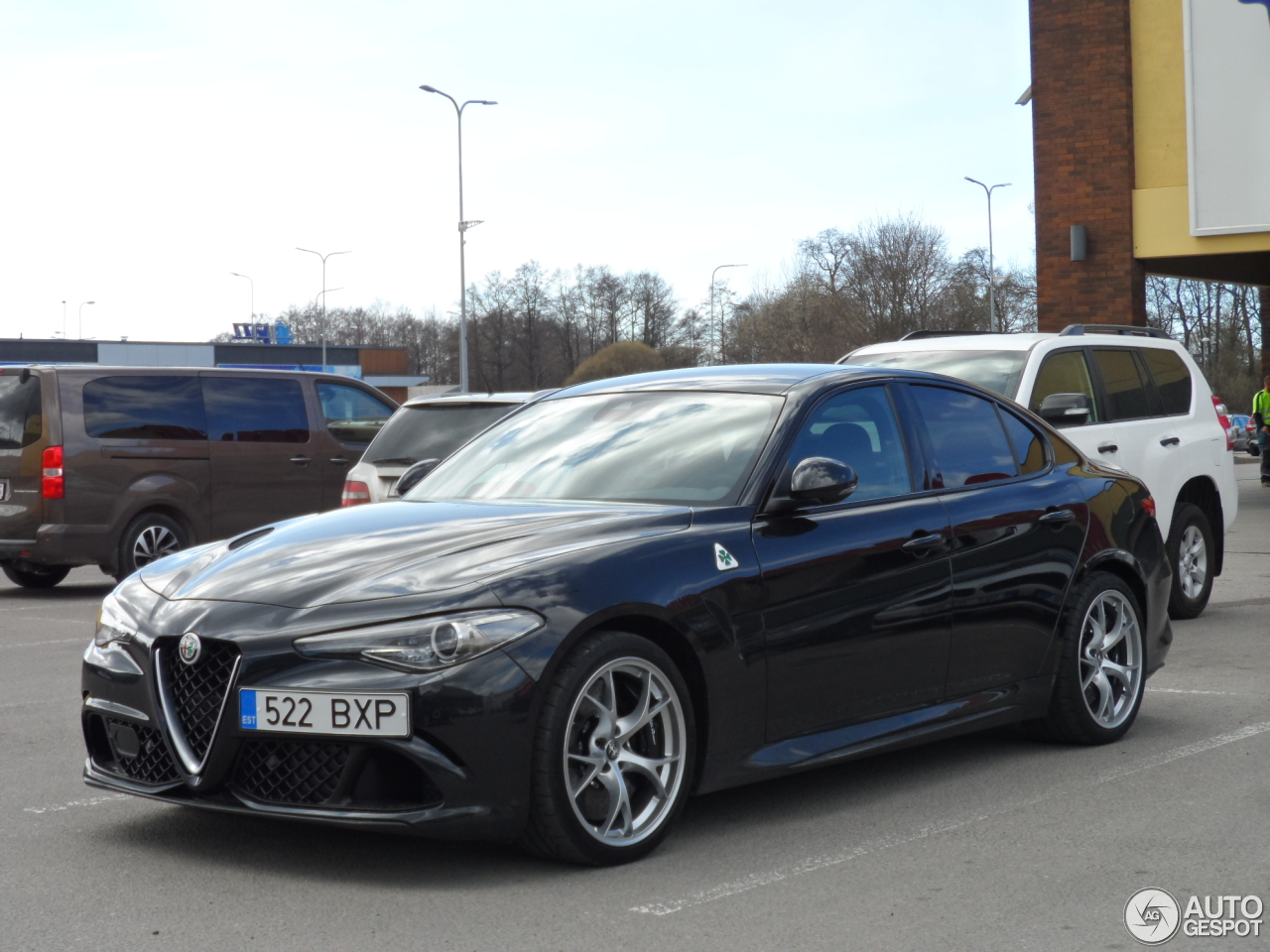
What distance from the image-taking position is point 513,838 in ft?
14.2

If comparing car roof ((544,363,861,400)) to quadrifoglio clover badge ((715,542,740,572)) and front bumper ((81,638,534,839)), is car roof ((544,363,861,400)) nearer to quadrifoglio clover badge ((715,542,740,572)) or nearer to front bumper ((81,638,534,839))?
quadrifoglio clover badge ((715,542,740,572))

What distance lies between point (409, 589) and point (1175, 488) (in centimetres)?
752

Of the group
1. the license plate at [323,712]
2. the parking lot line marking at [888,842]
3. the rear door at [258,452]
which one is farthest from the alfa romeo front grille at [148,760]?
the rear door at [258,452]

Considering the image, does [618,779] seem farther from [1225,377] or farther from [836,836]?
[1225,377]

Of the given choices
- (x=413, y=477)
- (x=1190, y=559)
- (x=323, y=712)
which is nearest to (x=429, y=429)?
(x=413, y=477)

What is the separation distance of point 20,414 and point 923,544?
9666 millimetres

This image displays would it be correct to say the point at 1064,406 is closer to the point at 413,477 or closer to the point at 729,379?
the point at 729,379

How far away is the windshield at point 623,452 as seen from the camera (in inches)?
204

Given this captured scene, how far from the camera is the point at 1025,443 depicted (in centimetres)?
638

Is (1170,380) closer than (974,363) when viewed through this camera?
No

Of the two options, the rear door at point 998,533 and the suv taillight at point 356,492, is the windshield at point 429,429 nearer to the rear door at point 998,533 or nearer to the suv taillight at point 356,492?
the suv taillight at point 356,492

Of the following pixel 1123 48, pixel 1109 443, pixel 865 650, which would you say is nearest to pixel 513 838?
pixel 865 650

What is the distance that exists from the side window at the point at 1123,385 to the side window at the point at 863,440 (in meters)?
4.92

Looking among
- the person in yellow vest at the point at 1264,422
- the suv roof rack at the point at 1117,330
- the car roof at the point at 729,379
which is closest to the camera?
the car roof at the point at 729,379
